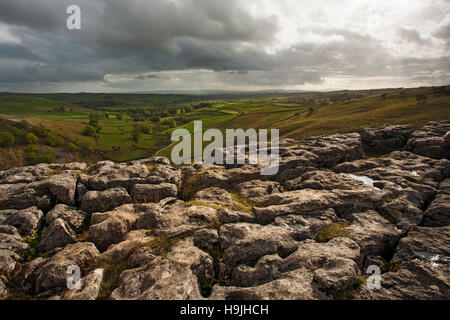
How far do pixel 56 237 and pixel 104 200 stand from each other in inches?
147

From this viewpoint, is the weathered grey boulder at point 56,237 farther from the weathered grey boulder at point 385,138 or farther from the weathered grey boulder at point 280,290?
the weathered grey boulder at point 385,138

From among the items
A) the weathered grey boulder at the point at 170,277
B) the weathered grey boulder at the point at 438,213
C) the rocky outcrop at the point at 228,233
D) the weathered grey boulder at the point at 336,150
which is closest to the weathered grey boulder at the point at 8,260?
the rocky outcrop at the point at 228,233

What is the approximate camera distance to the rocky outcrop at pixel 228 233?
873cm

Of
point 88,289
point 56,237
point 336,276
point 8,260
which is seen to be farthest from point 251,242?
point 8,260

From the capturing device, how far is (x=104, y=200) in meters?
15.3

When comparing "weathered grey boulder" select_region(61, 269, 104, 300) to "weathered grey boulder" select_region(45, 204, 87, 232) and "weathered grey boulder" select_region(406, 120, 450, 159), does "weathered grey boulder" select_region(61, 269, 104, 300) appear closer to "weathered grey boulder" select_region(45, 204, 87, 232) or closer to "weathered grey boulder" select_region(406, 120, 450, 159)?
"weathered grey boulder" select_region(45, 204, 87, 232)

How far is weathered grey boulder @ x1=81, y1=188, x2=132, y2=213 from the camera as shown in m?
15.0

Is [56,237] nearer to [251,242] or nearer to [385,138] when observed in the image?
[251,242]

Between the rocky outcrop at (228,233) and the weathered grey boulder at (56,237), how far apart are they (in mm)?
62

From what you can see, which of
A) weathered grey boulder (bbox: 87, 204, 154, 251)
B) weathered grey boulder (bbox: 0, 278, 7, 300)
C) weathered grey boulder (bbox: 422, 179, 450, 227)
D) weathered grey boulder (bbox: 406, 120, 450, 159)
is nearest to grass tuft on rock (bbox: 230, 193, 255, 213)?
weathered grey boulder (bbox: 87, 204, 154, 251)

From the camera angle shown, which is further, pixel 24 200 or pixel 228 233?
pixel 24 200

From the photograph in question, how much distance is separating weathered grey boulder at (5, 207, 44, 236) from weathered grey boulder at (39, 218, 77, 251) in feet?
4.44

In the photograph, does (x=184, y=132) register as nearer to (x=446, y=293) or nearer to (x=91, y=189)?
(x=91, y=189)
